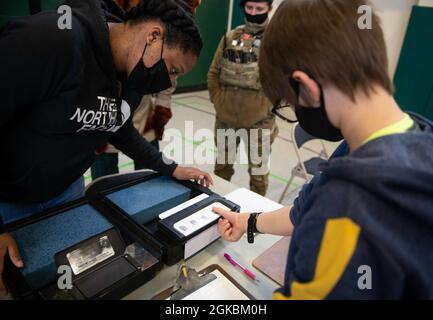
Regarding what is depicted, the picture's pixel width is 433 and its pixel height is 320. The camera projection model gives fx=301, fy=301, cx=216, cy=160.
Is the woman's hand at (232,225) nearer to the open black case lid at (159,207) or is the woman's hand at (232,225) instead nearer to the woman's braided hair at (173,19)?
the open black case lid at (159,207)

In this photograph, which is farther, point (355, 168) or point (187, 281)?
point (187, 281)

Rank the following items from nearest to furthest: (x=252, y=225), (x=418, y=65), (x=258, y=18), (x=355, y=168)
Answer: (x=355, y=168) → (x=252, y=225) → (x=258, y=18) → (x=418, y=65)

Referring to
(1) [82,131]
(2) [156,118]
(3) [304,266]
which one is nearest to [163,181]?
(1) [82,131]

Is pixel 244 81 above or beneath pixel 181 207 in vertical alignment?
above

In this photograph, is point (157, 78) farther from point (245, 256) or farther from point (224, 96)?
point (224, 96)

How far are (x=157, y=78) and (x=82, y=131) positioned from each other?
28 cm

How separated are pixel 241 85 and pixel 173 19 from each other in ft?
3.86

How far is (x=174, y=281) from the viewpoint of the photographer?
0.75 metres

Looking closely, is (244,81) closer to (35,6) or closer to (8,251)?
(35,6)

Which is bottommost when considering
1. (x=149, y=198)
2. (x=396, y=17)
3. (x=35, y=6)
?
(x=149, y=198)

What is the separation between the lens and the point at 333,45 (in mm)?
486

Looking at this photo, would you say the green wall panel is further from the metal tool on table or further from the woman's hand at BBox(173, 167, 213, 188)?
the metal tool on table

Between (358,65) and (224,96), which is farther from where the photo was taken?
(224,96)

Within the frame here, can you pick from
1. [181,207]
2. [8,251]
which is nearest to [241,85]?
[181,207]
